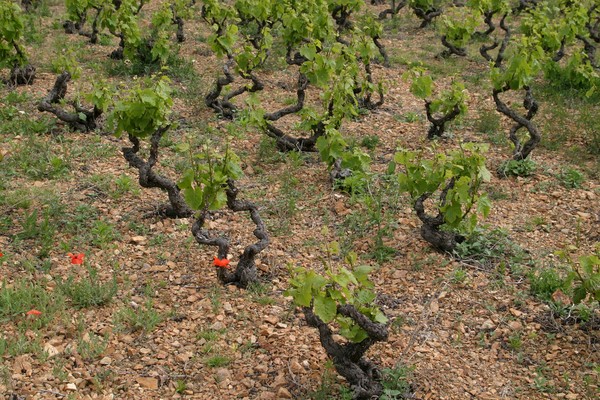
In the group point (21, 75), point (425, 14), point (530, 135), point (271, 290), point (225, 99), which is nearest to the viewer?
point (271, 290)

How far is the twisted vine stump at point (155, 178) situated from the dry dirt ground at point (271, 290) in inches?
5.0

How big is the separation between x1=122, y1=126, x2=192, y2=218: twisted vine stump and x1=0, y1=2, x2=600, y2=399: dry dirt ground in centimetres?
13

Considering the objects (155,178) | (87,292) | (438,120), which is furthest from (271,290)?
(438,120)

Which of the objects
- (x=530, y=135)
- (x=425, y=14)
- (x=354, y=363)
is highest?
(x=530, y=135)

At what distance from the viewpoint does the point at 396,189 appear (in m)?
6.29

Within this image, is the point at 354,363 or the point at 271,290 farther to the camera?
the point at 271,290

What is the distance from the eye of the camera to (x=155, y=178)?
5496mm

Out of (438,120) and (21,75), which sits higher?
(438,120)

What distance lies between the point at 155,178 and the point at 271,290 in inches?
56.2

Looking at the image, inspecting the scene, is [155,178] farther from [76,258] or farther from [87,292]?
[87,292]

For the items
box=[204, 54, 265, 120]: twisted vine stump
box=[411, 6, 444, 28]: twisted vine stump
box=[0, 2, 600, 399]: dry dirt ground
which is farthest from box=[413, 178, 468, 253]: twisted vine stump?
box=[411, 6, 444, 28]: twisted vine stump

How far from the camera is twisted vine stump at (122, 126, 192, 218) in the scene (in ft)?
17.9

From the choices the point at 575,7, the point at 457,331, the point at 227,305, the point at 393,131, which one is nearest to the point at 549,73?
the point at 575,7

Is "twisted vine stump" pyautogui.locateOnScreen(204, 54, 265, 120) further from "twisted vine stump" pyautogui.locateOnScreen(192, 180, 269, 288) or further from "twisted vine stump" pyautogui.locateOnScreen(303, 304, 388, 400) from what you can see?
"twisted vine stump" pyautogui.locateOnScreen(303, 304, 388, 400)
